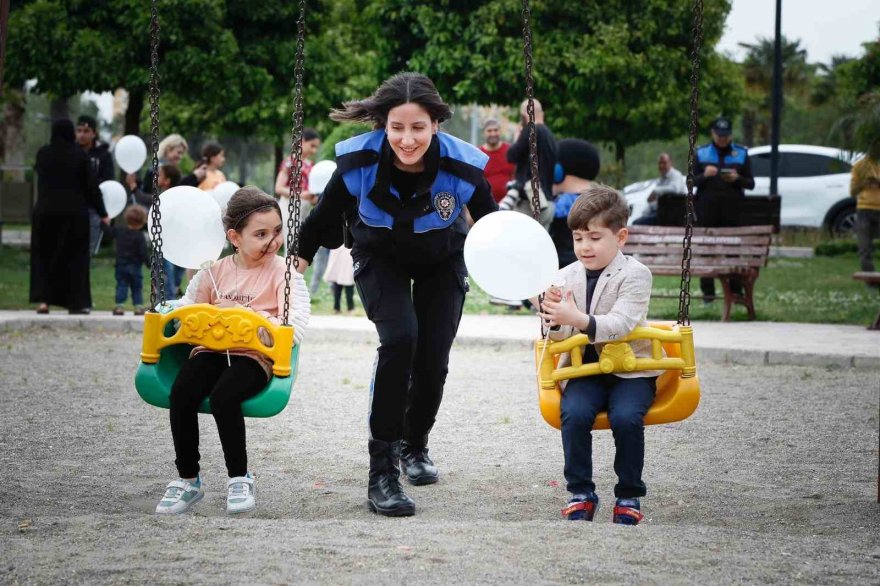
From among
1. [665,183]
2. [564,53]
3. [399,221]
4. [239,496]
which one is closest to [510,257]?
[399,221]

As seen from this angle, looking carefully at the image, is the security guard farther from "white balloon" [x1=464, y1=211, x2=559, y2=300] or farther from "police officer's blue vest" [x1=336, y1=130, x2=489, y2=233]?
"white balloon" [x1=464, y1=211, x2=559, y2=300]

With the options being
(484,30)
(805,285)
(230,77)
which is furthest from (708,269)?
(484,30)

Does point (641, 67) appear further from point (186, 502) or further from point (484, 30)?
point (186, 502)

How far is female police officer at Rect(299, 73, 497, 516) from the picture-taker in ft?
16.9

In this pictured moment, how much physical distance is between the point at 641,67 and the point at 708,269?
1513 cm

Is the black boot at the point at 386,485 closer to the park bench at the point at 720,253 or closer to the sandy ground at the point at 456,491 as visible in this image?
the sandy ground at the point at 456,491

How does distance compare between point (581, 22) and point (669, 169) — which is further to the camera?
point (581, 22)

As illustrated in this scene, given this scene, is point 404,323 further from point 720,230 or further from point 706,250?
point 720,230

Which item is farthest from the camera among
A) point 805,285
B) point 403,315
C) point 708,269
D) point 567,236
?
point 805,285

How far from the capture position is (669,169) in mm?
22234

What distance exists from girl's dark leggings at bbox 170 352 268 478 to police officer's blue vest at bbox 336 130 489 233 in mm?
815

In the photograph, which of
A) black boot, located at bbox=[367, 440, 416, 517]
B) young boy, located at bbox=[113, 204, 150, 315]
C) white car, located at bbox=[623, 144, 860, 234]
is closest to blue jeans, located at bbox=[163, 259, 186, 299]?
young boy, located at bbox=[113, 204, 150, 315]

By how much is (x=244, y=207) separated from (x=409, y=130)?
0.87 m

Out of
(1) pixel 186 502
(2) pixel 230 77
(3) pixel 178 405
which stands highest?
(2) pixel 230 77
